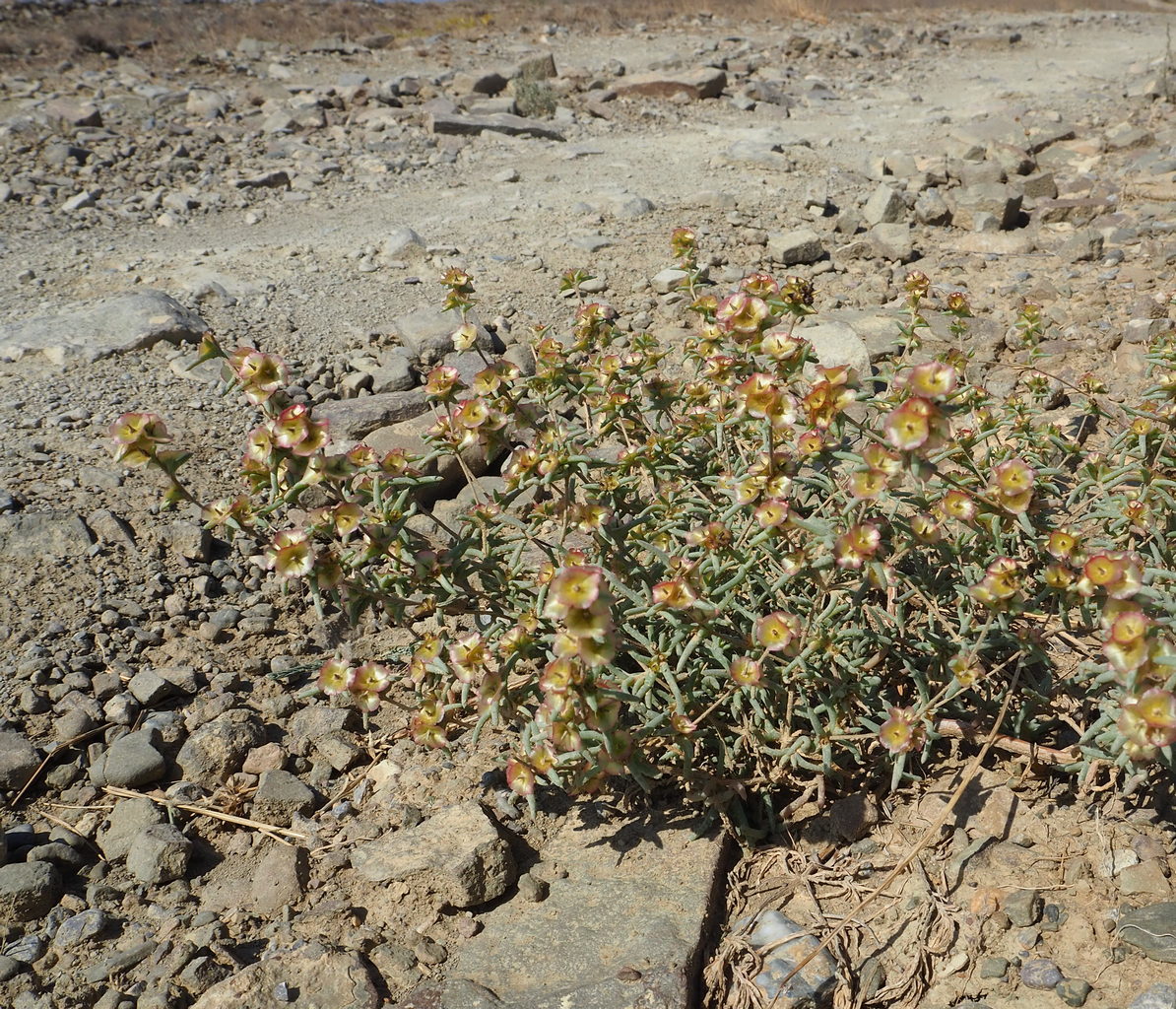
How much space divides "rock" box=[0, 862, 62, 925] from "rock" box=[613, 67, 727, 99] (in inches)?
368

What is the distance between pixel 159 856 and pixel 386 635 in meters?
1.00

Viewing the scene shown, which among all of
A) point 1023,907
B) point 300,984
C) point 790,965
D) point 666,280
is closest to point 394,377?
point 666,280

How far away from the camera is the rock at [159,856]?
2.34 meters

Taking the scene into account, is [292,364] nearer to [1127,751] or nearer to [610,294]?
[610,294]

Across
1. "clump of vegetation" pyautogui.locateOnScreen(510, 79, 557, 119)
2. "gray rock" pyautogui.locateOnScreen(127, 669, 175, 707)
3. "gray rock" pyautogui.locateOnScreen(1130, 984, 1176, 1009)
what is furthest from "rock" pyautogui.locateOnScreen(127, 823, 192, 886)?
"clump of vegetation" pyautogui.locateOnScreen(510, 79, 557, 119)

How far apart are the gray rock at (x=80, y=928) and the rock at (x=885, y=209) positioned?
531 centimetres

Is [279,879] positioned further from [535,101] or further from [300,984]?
[535,101]

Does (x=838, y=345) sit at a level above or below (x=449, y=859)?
above

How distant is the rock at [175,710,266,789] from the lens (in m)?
2.66

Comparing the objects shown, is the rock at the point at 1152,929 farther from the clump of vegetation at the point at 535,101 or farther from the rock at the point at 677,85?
the rock at the point at 677,85

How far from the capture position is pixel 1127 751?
1736 mm

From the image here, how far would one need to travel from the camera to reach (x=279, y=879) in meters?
2.33

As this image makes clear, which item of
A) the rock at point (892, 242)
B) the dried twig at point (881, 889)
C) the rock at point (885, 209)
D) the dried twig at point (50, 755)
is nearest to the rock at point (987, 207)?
the rock at point (885, 209)

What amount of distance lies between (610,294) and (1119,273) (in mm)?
2557
